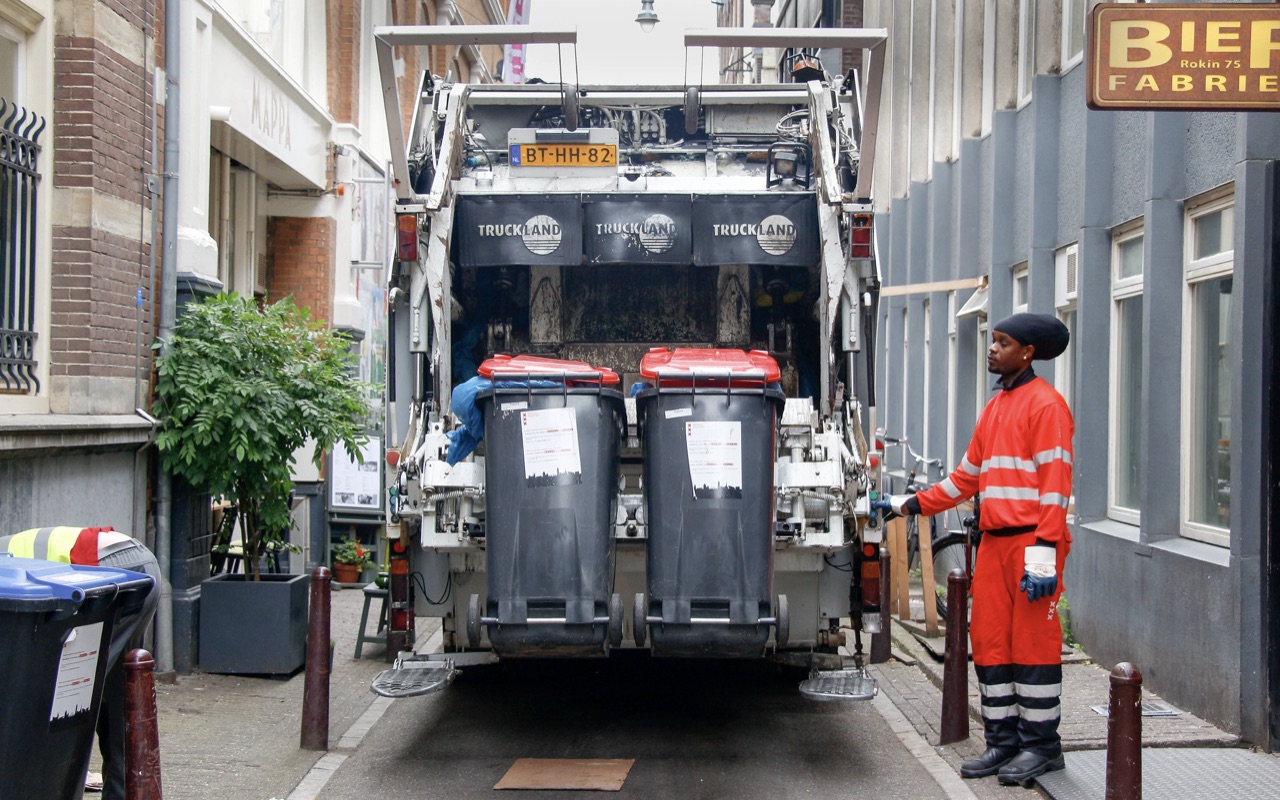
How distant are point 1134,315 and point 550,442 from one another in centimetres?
470

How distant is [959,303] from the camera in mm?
13500

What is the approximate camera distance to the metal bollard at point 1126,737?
174 inches

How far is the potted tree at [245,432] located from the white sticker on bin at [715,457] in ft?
10.7

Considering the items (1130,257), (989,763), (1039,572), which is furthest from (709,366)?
(1130,257)

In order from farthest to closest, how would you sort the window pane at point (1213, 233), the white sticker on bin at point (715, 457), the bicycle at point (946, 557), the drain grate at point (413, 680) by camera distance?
1. the bicycle at point (946, 557)
2. the window pane at point (1213, 233)
3. the drain grate at point (413, 680)
4. the white sticker on bin at point (715, 457)

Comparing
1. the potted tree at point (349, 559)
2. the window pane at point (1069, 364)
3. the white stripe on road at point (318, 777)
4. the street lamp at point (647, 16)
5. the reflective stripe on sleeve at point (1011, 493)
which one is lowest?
the white stripe on road at point (318, 777)

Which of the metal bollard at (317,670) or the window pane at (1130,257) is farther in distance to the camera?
the window pane at (1130,257)

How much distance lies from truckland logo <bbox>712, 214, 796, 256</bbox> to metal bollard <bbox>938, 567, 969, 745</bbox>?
2.06m

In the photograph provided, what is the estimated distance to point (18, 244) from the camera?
23.5 ft

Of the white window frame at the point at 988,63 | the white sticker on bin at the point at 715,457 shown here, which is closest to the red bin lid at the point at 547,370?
the white sticker on bin at the point at 715,457

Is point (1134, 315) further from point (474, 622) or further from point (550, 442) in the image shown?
point (474, 622)

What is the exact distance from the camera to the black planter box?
8.16m

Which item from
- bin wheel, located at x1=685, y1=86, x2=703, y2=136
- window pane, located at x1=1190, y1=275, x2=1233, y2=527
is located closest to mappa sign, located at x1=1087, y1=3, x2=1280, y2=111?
window pane, located at x1=1190, y1=275, x2=1233, y2=527

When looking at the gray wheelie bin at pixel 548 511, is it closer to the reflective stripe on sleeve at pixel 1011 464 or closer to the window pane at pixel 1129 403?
the reflective stripe on sleeve at pixel 1011 464
